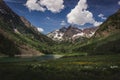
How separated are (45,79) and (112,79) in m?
10.9

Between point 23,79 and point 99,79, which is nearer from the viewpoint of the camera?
point 23,79

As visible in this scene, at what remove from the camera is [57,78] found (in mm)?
35406

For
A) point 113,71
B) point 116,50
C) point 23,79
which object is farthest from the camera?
point 116,50

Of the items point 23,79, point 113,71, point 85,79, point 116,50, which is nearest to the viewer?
point 23,79

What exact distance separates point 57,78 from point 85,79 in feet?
14.6

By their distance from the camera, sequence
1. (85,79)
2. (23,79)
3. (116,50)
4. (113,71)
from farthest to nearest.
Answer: (116,50), (113,71), (85,79), (23,79)

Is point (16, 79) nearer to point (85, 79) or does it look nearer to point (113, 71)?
point (85, 79)

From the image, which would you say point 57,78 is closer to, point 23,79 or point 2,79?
point 23,79

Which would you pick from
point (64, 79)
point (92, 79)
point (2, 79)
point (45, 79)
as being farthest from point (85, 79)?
point (2, 79)

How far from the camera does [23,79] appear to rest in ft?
109

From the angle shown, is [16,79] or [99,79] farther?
[99,79]

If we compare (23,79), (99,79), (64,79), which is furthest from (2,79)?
(99,79)

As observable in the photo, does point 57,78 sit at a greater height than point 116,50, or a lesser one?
lesser

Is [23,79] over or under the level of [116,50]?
under
